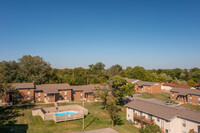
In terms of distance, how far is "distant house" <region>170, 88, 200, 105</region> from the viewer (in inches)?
2011

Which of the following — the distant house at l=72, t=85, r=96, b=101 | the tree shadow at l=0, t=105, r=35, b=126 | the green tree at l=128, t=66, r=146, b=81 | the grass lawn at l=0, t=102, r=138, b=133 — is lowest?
the grass lawn at l=0, t=102, r=138, b=133

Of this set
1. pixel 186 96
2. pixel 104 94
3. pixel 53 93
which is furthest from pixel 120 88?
pixel 186 96

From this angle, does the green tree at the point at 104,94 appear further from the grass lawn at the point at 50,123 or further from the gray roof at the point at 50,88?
the gray roof at the point at 50,88

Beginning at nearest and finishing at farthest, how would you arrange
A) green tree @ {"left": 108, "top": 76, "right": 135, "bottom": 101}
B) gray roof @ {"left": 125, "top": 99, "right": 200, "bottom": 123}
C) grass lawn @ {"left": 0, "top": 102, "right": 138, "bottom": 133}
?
gray roof @ {"left": 125, "top": 99, "right": 200, "bottom": 123}, grass lawn @ {"left": 0, "top": 102, "right": 138, "bottom": 133}, green tree @ {"left": 108, "top": 76, "right": 135, "bottom": 101}

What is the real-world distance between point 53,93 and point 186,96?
1853 inches

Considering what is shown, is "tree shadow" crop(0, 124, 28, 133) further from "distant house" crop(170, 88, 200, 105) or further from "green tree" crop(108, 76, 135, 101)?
"distant house" crop(170, 88, 200, 105)

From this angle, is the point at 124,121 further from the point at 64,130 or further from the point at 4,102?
the point at 4,102

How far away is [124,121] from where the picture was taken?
1382 inches

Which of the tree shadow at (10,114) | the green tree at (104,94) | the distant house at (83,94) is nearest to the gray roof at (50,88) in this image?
the distant house at (83,94)

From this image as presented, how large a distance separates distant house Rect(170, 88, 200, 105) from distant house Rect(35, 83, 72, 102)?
132 feet

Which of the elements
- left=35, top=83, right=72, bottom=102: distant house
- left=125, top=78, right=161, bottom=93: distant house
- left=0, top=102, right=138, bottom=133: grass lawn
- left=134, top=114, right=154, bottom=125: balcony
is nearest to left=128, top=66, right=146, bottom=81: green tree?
left=125, top=78, right=161, bottom=93: distant house

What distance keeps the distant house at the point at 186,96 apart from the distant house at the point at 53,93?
132ft

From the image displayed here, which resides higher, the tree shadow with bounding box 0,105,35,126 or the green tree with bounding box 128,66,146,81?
the green tree with bounding box 128,66,146,81

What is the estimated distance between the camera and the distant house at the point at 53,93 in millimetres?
48250
